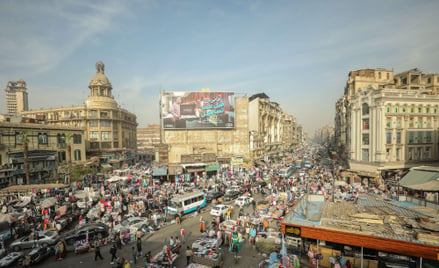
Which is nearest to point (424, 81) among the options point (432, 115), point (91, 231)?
point (432, 115)

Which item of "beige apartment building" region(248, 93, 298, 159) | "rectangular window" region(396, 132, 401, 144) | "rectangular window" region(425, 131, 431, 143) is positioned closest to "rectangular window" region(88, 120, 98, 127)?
"beige apartment building" region(248, 93, 298, 159)

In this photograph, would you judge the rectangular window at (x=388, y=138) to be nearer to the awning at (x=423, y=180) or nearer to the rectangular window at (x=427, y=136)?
the rectangular window at (x=427, y=136)

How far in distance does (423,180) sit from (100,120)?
62.8 m

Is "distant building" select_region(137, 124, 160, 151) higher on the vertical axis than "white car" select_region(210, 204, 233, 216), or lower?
higher

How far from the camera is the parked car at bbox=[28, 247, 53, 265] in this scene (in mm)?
14047

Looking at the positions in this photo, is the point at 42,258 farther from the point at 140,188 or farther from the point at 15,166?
the point at 15,166

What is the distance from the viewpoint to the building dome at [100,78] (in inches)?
2450

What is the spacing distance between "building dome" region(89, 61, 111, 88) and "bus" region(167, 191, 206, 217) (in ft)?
172

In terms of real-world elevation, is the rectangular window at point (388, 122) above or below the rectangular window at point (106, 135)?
above

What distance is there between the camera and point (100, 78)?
64312 mm

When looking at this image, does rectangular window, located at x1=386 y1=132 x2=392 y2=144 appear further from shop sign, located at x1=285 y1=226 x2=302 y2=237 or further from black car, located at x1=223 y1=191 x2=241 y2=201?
shop sign, located at x1=285 y1=226 x2=302 y2=237

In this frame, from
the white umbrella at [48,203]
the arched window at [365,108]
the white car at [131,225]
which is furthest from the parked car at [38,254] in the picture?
the arched window at [365,108]

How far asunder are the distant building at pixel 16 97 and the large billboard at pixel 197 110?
152 metres

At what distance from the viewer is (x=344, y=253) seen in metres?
11.0
